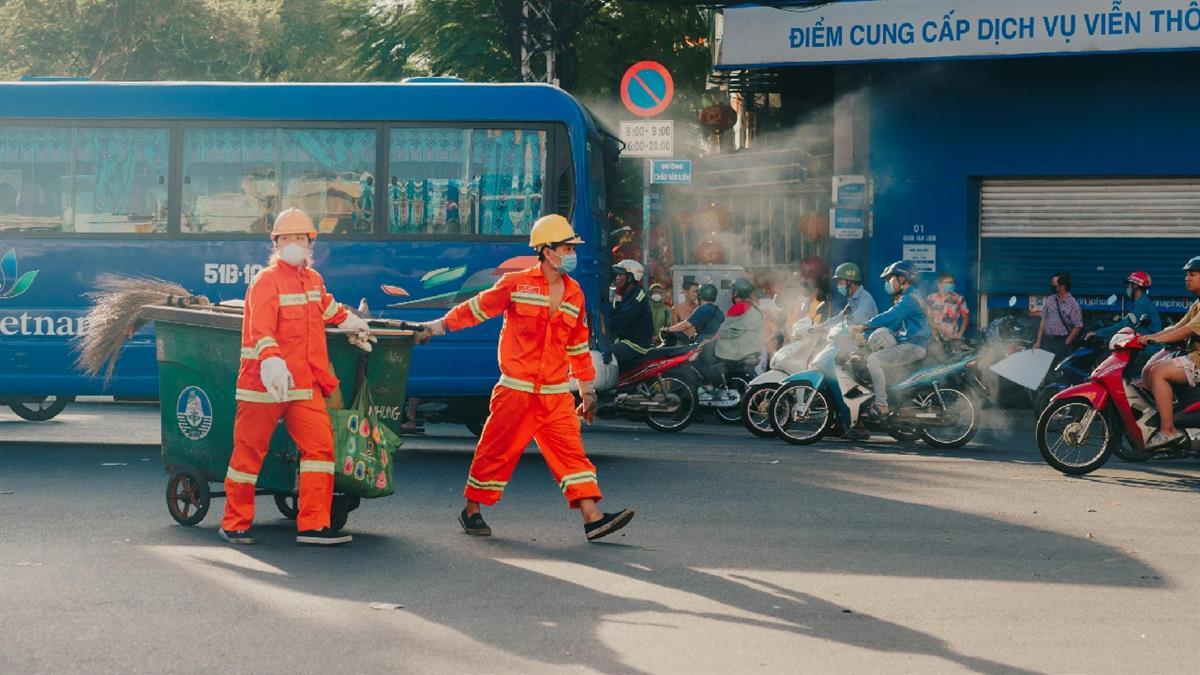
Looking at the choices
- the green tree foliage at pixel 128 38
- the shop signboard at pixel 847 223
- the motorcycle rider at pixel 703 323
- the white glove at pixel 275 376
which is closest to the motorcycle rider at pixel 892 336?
the motorcycle rider at pixel 703 323

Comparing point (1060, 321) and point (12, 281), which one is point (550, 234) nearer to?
point (12, 281)

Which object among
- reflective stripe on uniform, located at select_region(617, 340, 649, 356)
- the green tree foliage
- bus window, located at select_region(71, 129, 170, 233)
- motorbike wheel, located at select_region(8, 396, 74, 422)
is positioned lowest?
motorbike wheel, located at select_region(8, 396, 74, 422)

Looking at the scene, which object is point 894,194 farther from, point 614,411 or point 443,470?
point 443,470

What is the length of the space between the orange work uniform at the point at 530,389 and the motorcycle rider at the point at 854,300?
6933 millimetres

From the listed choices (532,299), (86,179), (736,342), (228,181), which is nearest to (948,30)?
(736,342)

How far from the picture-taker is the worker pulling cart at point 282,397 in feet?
27.1

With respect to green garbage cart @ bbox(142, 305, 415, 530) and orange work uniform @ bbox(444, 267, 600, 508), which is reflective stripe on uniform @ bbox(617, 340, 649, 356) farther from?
orange work uniform @ bbox(444, 267, 600, 508)

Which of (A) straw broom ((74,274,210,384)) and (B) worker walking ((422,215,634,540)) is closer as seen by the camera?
(B) worker walking ((422,215,634,540))

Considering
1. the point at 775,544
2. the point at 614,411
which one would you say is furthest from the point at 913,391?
the point at 775,544

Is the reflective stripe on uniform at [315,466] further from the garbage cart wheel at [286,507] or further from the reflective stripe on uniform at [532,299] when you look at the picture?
the reflective stripe on uniform at [532,299]

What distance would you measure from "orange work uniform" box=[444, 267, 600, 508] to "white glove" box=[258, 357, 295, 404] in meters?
1.10

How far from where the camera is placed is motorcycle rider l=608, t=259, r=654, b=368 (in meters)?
16.5

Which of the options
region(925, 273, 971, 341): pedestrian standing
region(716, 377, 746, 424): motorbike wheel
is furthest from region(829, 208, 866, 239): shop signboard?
region(716, 377, 746, 424): motorbike wheel

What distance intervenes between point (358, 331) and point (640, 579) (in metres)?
2.28
